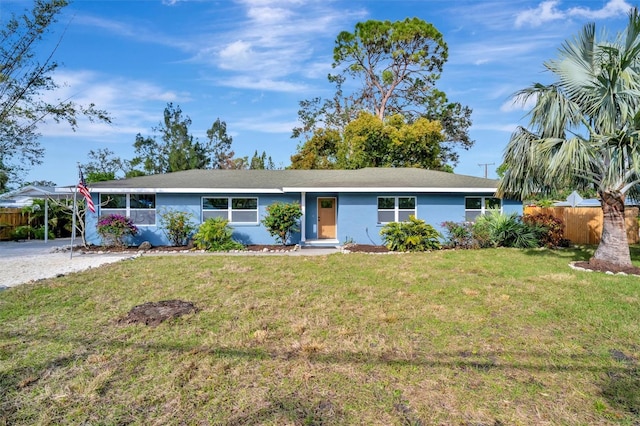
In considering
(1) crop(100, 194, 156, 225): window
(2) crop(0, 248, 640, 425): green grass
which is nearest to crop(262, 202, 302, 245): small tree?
(1) crop(100, 194, 156, 225): window

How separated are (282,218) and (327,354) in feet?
30.9

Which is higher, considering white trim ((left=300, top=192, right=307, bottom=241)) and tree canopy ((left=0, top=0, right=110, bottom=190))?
tree canopy ((left=0, top=0, right=110, bottom=190))

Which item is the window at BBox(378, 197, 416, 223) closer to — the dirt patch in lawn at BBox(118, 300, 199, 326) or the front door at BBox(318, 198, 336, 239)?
the front door at BBox(318, 198, 336, 239)

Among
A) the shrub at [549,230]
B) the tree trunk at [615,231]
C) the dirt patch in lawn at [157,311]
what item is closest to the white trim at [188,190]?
the dirt patch in lawn at [157,311]

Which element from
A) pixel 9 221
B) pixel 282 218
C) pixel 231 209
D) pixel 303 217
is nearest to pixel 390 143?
pixel 303 217

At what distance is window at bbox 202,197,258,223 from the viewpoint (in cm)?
1387

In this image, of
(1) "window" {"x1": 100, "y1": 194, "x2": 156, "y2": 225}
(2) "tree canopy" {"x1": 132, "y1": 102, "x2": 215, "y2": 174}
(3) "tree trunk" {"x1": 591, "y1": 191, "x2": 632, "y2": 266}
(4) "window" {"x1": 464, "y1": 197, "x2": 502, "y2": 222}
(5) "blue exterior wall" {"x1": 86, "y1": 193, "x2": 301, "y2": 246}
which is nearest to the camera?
(3) "tree trunk" {"x1": 591, "y1": 191, "x2": 632, "y2": 266}

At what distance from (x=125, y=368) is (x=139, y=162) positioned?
32.2 metres

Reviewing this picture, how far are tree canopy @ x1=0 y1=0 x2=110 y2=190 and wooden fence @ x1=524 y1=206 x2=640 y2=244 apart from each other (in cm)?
2258

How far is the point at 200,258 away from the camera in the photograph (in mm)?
10477

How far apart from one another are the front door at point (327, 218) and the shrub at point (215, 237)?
3592 millimetres

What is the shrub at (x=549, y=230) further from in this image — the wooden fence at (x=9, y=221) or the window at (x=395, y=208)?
the wooden fence at (x=9, y=221)

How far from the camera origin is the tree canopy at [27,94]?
15.2 m

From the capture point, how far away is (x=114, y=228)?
41.2 feet
